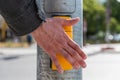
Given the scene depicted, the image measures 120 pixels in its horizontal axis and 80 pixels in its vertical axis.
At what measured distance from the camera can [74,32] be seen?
3105mm

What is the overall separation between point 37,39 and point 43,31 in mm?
70

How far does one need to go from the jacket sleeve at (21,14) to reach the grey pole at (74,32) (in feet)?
2.07

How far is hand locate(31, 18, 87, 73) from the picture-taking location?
8.13 feet

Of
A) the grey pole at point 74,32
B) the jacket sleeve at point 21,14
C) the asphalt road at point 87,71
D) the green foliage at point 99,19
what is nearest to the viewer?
the jacket sleeve at point 21,14

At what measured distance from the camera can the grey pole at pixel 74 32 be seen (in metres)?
3.04

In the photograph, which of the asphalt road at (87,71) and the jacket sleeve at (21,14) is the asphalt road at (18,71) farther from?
the jacket sleeve at (21,14)

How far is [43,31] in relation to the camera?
2.47m

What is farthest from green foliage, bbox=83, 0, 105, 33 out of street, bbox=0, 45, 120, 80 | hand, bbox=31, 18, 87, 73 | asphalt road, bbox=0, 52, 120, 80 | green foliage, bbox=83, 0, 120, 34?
hand, bbox=31, 18, 87, 73

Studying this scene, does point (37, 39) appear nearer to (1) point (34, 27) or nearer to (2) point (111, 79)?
(1) point (34, 27)

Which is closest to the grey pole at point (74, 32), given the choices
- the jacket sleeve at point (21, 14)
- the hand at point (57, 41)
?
the hand at point (57, 41)

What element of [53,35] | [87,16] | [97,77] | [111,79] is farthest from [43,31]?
[87,16]

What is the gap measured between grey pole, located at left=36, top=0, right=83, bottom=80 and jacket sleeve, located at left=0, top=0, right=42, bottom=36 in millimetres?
630

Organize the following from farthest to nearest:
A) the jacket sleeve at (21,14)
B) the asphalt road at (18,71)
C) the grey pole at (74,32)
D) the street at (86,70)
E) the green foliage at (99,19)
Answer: the green foliage at (99,19) → the asphalt road at (18,71) → the street at (86,70) → the grey pole at (74,32) → the jacket sleeve at (21,14)

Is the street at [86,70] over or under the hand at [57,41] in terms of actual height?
under
